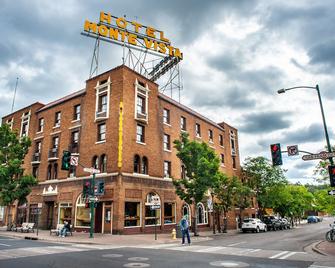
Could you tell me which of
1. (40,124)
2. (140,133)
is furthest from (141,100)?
(40,124)

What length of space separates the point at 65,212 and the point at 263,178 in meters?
29.5

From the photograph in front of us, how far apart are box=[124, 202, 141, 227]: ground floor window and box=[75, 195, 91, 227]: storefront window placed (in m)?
3.95

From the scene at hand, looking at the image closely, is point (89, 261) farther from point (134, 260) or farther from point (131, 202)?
point (131, 202)

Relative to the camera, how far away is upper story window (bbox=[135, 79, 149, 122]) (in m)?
28.6

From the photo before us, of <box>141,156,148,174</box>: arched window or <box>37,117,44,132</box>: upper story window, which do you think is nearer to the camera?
<box>141,156,148,174</box>: arched window

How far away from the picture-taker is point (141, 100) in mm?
29859

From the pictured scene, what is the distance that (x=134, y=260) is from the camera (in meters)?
11.2

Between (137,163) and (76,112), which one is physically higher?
(76,112)

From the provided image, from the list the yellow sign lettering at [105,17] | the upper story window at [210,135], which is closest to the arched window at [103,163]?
the yellow sign lettering at [105,17]

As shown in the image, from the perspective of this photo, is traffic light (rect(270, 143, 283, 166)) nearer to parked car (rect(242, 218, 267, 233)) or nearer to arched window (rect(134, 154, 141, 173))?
arched window (rect(134, 154, 141, 173))

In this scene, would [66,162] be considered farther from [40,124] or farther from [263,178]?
[263,178]

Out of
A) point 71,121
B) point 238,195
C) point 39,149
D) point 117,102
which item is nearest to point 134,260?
point 117,102

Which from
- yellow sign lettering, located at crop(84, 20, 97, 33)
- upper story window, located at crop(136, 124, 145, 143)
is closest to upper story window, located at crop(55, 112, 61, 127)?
yellow sign lettering, located at crop(84, 20, 97, 33)

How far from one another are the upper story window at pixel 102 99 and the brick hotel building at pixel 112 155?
0.32ft
